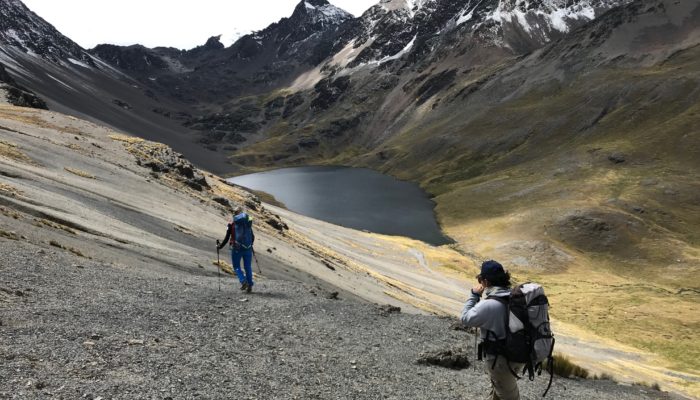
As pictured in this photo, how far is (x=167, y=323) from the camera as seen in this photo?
533 inches

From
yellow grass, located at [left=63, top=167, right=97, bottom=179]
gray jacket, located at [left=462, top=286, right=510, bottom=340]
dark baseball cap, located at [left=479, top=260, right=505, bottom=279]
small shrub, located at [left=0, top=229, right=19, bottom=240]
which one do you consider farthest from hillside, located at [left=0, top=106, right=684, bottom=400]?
dark baseball cap, located at [left=479, top=260, right=505, bottom=279]

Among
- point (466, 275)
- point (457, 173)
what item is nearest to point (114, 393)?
point (466, 275)

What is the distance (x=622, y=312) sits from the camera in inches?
2292

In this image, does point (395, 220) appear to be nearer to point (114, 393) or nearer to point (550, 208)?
point (550, 208)

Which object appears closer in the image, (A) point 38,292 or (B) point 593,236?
(A) point 38,292

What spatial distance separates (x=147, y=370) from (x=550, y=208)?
358 ft

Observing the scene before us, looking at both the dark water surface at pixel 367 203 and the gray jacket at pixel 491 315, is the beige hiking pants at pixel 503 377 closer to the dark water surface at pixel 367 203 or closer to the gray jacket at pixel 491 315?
the gray jacket at pixel 491 315

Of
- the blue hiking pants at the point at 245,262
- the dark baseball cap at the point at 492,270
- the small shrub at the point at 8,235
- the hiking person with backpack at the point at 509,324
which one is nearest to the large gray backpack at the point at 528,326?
the hiking person with backpack at the point at 509,324

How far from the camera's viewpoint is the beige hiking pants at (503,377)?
28.7ft

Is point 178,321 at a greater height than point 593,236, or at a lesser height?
lesser

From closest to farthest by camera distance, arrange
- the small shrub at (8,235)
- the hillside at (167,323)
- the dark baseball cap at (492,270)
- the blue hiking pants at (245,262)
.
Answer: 1. the dark baseball cap at (492,270)
2. the hillside at (167,323)
3. the small shrub at (8,235)
4. the blue hiking pants at (245,262)

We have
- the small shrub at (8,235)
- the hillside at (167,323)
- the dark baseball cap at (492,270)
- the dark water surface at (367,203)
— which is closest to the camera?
the dark baseball cap at (492,270)

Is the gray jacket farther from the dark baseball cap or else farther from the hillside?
the hillside

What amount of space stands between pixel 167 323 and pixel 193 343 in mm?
1536
